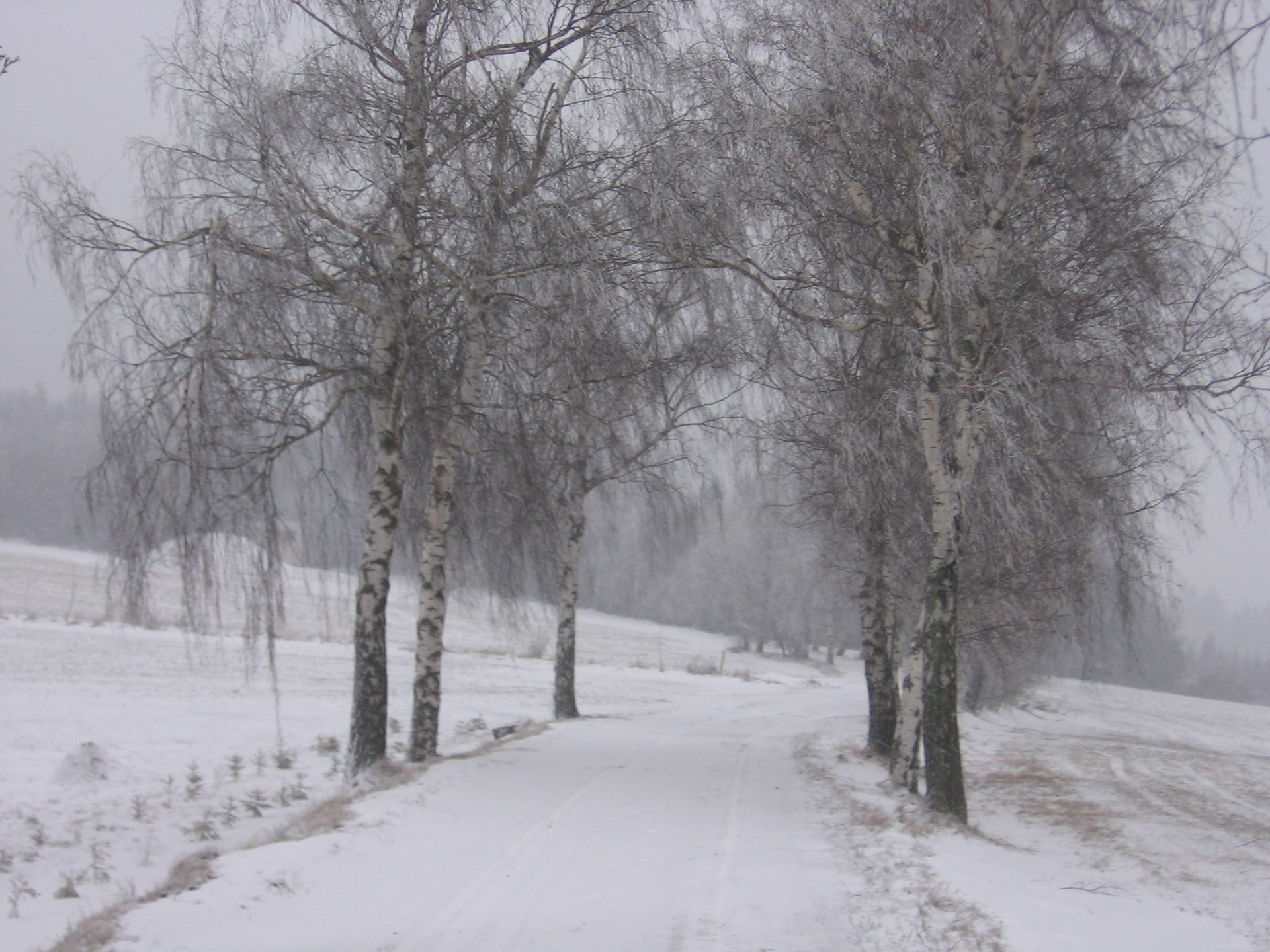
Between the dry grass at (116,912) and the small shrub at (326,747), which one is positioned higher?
the dry grass at (116,912)

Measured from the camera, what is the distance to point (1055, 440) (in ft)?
28.5


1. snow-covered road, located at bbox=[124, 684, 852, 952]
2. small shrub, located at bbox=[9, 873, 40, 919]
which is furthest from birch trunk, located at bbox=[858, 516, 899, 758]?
small shrub, located at bbox=[9, 873, 40, 919]

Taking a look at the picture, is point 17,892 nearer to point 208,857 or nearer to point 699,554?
point 208,857

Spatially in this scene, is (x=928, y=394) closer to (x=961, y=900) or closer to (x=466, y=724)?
(x=961, y=900)

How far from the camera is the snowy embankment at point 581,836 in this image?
14.7 ft

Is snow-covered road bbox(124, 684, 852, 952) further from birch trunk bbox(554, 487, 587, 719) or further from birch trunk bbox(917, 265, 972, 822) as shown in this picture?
birch trunk bbox(554, 487, 587, 719)

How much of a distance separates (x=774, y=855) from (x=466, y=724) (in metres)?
9.63

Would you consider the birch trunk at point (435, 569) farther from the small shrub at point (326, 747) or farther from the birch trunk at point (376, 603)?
the small shrub at point (326, 747)

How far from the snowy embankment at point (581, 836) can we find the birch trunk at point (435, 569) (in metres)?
0.89

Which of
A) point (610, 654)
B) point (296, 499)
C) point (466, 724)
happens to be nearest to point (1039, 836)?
point (296, 499)

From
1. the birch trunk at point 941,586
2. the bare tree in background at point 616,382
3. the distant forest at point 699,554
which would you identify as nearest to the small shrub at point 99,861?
the distant forest at point 699,554

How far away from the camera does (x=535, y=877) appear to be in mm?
5328

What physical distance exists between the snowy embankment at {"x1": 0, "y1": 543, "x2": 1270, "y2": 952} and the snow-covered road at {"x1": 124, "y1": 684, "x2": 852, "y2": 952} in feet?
0.08

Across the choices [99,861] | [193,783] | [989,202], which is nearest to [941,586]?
[989,202]
